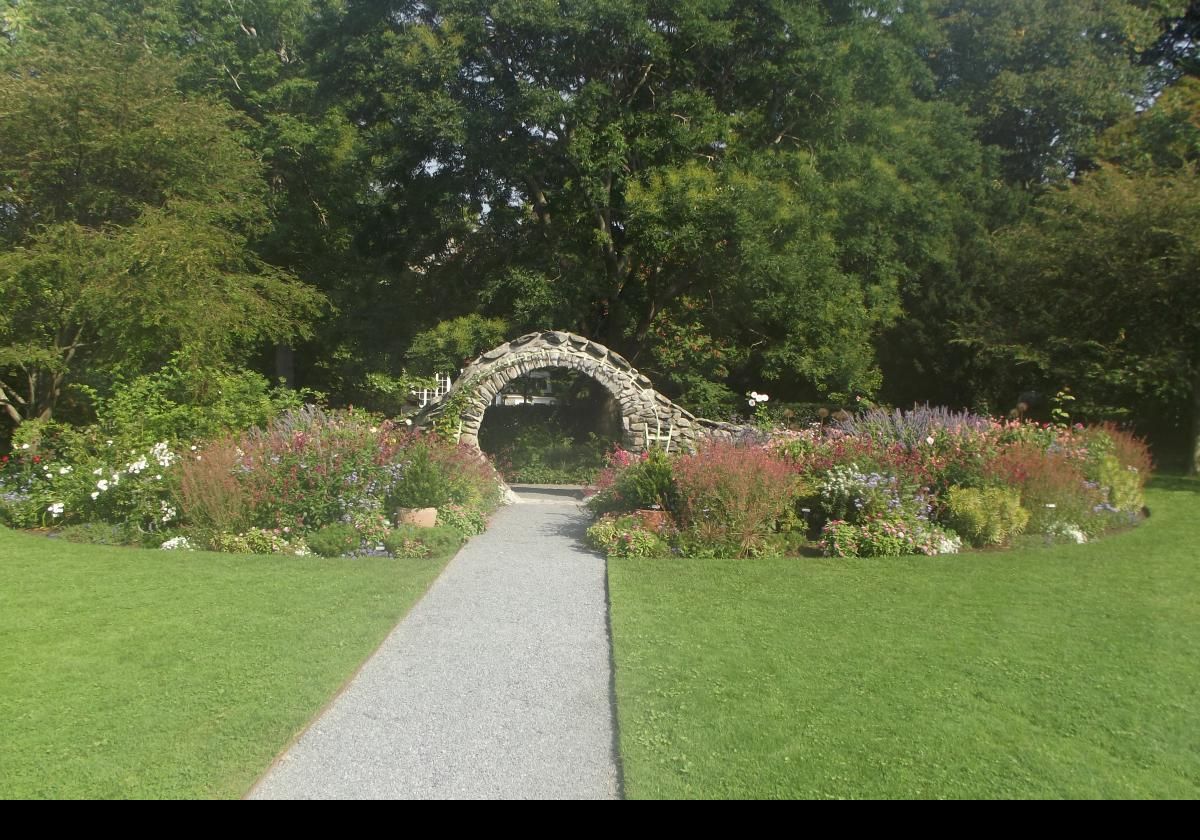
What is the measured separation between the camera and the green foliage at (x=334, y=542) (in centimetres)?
961

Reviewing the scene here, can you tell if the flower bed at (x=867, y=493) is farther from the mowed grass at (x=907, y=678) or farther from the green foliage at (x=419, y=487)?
the green foliage at (x=419, y=487)

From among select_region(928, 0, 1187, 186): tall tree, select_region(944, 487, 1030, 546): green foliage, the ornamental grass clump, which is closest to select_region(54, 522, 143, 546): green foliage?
the ornamental grass clump

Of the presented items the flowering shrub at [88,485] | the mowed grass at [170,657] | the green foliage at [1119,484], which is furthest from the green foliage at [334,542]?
the green foliage at [1119,484]

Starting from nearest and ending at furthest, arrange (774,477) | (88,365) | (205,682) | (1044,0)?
1. (205,682)
2. (774,477)
3. (88,365)
4. (1044,0)

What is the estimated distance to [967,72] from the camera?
26.6 m

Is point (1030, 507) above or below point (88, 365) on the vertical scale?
below

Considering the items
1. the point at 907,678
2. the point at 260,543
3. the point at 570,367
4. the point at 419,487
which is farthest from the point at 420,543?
the point at 907,678

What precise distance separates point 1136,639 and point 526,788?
477 cm

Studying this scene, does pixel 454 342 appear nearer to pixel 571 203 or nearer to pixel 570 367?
pixel 571 203

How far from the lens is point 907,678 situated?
18.6ft

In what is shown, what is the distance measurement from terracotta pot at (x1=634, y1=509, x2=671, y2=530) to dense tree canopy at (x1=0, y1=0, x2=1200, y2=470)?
7766 mm

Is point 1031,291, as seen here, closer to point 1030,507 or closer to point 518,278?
point 1030,507

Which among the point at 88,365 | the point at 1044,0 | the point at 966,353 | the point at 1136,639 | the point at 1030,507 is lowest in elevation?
the point at 1136,639
